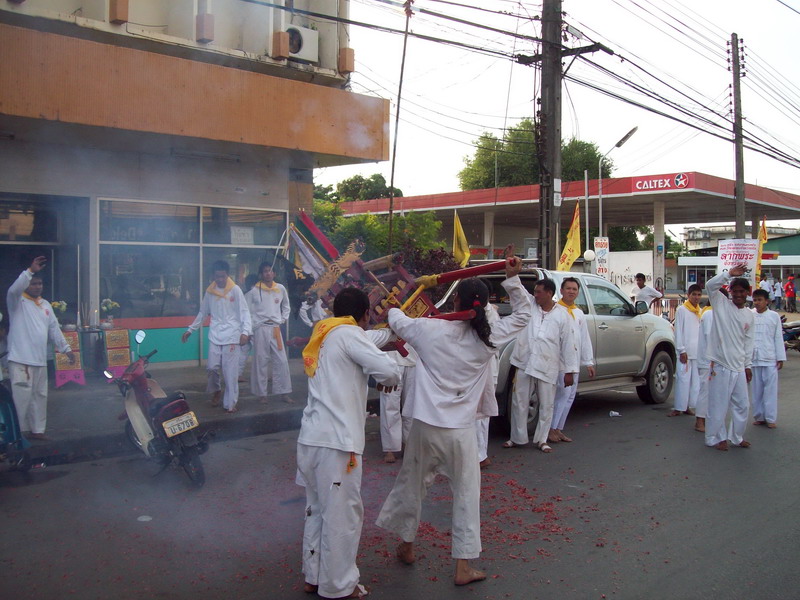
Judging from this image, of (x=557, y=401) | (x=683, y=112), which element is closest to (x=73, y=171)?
(x=557, y=401)

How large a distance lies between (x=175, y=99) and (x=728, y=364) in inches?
305

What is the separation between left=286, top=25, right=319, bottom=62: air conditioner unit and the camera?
40.0ft

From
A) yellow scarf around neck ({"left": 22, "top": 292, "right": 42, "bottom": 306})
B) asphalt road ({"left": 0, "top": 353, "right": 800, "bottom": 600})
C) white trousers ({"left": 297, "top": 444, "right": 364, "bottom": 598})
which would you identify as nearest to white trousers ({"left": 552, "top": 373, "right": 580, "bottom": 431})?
asphalt road ({"left": 0, "top": 353, "right": 800, "bottom": 600})

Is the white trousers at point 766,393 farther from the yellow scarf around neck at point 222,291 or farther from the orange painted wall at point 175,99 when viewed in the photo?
the orange painted wall at point 175,99

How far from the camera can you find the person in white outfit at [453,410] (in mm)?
4148

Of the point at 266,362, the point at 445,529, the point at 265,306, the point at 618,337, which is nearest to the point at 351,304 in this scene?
the point at 445,529

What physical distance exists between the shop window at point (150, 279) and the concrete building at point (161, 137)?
0.02 m

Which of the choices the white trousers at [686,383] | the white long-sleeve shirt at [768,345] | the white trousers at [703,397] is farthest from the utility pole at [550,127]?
the white trousers at [703,397]

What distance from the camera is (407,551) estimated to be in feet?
14.5

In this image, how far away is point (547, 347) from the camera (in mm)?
7438

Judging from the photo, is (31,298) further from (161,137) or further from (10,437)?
(161,137)

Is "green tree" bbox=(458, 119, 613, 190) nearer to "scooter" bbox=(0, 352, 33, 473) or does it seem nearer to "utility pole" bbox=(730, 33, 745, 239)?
"utility pole" bbox=(730, 33, 745, 239)

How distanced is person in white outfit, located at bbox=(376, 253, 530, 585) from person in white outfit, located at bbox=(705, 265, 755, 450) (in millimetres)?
4194

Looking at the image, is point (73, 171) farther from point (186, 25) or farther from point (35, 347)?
point (35, 347)
